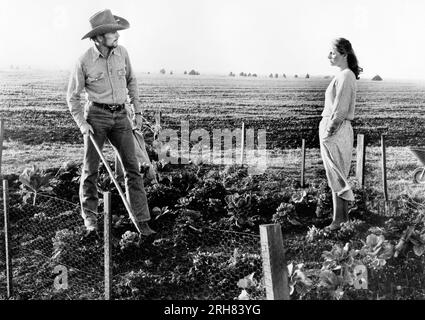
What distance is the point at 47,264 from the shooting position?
16.7 feet

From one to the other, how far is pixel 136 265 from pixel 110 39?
6.20ft

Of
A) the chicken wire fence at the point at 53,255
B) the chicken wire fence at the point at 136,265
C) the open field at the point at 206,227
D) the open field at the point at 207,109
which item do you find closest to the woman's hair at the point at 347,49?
the open field at the point at 206,227

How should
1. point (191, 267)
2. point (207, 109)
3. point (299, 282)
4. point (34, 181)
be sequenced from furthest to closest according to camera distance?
1. point (207, 109)
2. point (34, 181)
3. point (191, 267)
4. point (299, 282)

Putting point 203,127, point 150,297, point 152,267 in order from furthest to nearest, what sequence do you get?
1. point 203,127
2. point 152,267
3. point 150,297

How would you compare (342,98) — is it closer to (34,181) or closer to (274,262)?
(274,262)

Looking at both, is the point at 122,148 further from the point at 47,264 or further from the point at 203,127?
the point at 203,127

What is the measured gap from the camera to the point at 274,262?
325cm

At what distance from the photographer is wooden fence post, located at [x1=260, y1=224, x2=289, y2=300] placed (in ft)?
10.6

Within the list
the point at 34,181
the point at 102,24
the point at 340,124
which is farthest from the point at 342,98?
the point at 34,181

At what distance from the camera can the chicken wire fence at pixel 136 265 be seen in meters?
4.46

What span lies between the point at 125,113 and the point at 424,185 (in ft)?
12.5

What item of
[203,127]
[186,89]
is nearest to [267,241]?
[203,127]

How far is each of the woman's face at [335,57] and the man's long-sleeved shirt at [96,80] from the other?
1.76m

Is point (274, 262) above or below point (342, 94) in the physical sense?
below
